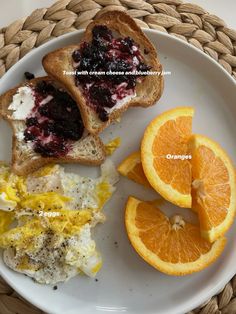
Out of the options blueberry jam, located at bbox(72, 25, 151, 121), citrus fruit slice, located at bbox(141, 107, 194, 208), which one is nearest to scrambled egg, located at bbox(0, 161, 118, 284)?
citrus fruit slice, located at bbox(141, 107, 194, 208)

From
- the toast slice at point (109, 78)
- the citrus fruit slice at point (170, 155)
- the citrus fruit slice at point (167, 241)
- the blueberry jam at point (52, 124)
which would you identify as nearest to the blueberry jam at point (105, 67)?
the toast slice at point (109, 78)

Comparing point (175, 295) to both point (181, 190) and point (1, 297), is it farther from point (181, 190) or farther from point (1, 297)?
point (1, 297)

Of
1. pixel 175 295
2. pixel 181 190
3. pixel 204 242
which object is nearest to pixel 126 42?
pixel 181 190

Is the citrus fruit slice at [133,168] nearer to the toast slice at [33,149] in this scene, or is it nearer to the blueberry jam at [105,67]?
the toast slice at [33,149]

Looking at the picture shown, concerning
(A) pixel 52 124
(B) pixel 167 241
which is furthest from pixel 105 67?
(B) pixel 167 241

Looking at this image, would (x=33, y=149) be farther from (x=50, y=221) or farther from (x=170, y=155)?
(x=170, y=155)

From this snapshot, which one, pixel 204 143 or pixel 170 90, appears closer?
pixel 204 143
